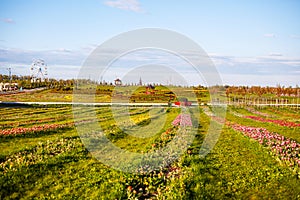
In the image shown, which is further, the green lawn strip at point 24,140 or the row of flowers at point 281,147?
the green lawn strip at point 24,140

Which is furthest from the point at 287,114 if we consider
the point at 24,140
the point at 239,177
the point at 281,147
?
the point at 24,140

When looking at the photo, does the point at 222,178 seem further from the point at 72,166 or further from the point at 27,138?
the point at 27,138

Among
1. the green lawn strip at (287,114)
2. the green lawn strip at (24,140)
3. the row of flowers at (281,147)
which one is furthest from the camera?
the green lawn strip at (287,114)

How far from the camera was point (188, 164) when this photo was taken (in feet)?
43.9

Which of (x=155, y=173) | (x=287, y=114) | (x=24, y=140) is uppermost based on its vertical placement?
(x=287, y=114)

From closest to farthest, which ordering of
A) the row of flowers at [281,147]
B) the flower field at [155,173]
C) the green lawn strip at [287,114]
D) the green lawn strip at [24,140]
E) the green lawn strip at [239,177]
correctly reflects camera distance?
1. the flower field at [155,173]
2. the green lawn strip at [239,177]
3. the row of flowers at [281,147]
4. the green lawn strip at [24,140]
5. the green lawn strip at [287,114]

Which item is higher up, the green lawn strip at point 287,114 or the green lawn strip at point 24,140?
the green lawn strip at point 287,114

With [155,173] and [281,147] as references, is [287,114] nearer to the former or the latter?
[281,147]

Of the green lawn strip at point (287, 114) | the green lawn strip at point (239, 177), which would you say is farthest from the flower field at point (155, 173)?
the green lawn strip at point (287, 114)

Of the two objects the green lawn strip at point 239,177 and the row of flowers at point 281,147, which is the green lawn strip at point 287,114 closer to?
the row of flowers at point 281,147

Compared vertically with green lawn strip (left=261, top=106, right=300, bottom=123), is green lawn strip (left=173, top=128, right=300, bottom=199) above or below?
below

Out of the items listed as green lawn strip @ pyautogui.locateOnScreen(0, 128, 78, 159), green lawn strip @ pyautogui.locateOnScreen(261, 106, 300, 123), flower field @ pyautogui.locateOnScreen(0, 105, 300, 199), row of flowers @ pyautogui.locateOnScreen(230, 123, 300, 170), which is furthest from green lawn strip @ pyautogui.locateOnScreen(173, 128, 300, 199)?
green lawn strip @ pyautogui.locateOnScreen(261, 106, 300, 123)

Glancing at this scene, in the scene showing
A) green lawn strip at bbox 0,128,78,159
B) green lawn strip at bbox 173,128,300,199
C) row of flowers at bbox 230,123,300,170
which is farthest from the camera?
green lawn strip at bbox 0,128,78,159

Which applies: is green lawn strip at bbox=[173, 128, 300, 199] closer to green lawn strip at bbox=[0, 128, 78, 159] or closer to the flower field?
the flower field
